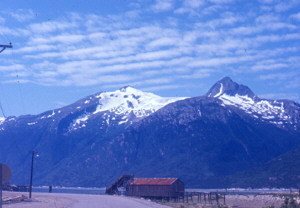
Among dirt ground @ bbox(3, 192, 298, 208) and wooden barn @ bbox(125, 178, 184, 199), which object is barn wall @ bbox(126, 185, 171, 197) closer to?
wooden barn @ bbox(125, 178, 184, 199)

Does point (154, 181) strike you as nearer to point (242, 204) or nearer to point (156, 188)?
point (156, 188)

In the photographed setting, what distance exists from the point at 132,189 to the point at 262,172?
319 feet

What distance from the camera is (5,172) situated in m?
16.5

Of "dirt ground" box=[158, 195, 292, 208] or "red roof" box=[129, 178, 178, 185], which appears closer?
"dirt ground" box=[158, 195, 292, 208]

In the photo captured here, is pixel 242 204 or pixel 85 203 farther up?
pixel 85 203

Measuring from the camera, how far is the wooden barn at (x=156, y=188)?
8044cm

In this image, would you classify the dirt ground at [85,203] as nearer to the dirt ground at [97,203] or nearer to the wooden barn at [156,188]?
the dirt ground at [97,203]

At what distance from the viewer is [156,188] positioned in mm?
82562

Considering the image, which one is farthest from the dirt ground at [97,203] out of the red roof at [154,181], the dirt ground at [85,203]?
the red roof at [154,181]

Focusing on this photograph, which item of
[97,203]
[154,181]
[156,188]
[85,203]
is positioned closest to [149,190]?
[156,188]

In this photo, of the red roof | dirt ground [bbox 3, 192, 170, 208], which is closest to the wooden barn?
the red roof

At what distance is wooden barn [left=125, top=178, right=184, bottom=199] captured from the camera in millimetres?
80438

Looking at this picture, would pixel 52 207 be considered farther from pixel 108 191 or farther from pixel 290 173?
pixel 290 173

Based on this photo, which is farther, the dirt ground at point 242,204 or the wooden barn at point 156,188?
the wooden barn at point 156,188
